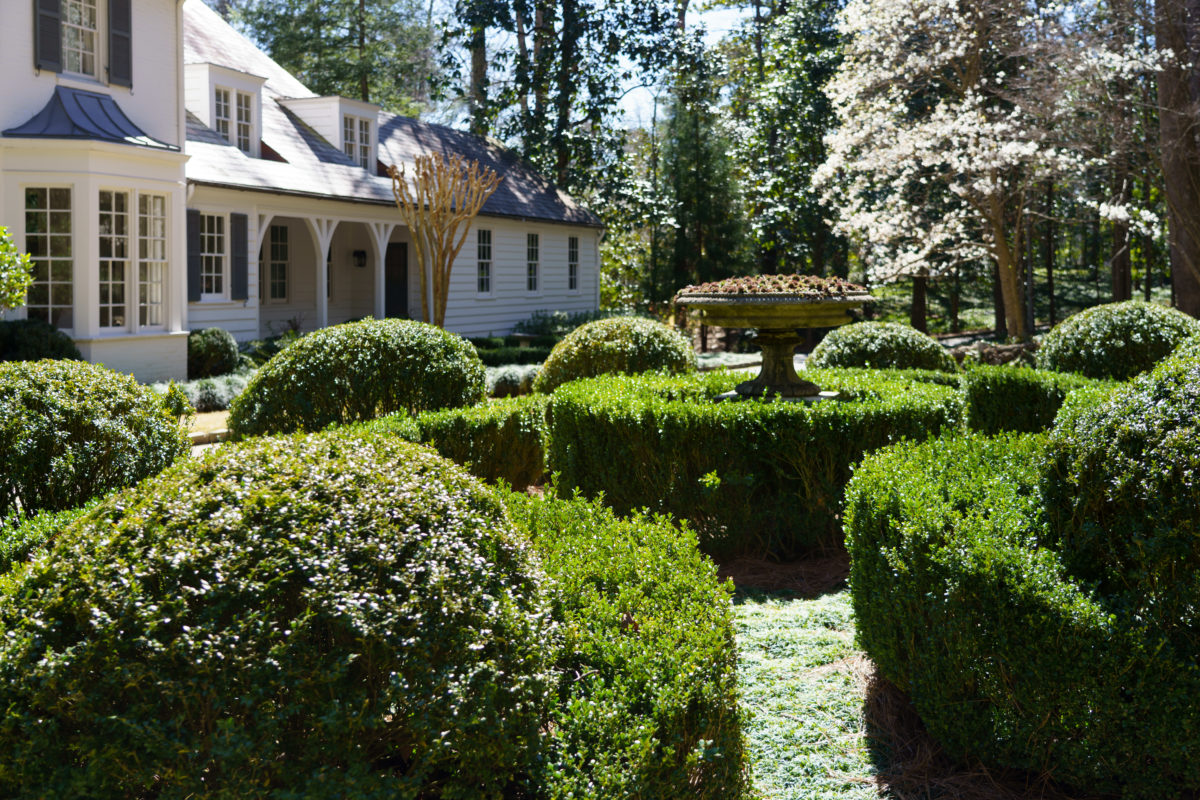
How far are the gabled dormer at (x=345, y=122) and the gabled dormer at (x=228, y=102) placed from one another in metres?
2.28

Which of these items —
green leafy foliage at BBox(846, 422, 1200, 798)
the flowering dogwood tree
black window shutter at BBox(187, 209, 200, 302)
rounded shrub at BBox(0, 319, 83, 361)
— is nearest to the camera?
green leafy foliage at BBox(846, 422, 1200, 798)

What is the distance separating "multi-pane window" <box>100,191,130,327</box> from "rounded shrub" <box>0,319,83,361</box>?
4.29ft

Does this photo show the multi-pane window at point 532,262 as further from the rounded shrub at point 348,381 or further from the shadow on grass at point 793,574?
the shadow on grass at point 793,574

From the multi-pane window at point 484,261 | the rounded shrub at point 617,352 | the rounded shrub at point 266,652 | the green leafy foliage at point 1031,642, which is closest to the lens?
the rounded shrub at point 266,652

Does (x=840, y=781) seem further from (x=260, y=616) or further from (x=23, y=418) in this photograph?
(x=23, y=418)

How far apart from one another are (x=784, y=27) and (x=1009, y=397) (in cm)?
2122

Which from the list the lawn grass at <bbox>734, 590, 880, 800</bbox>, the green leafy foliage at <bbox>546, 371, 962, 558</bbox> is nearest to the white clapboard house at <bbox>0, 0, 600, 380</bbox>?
the green leafy foliage at <bbox>546, 371, 962, 558</bbox>

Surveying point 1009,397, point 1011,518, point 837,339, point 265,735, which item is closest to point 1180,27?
point 837,339

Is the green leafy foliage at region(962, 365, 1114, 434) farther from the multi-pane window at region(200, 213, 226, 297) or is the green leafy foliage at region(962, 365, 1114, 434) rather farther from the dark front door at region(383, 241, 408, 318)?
the dark front door at region(383, 241, 408, 318)

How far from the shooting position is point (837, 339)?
10.8m

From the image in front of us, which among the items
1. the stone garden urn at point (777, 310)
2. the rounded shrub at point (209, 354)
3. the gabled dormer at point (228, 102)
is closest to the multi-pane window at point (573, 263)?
the gabled dormer at point (228, 102)

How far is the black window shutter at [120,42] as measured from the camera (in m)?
14.2

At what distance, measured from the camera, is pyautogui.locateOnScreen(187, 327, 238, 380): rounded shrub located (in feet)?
51.5

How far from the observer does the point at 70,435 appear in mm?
5715
